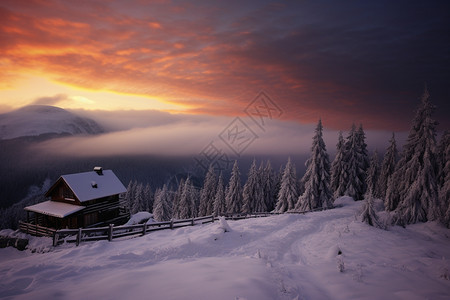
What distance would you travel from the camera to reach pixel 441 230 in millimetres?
17109

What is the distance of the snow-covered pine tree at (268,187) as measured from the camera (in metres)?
48.7

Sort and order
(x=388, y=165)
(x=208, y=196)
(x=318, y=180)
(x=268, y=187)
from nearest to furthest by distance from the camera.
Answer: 1. (x=318, y=180)
2. (x=388, y=165)
3. (x=268, y=187)
4. (x=208, y=196)

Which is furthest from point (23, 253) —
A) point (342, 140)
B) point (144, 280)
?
point (342, 140)

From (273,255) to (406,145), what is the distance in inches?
828

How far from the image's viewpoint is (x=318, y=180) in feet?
107

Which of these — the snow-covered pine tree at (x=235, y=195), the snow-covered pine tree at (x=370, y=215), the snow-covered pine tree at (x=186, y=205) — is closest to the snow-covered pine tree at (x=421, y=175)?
the snow-covered pine tree at (x=370, y=215)

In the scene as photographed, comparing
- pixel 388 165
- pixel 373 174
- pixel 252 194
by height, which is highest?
pixel 388 165

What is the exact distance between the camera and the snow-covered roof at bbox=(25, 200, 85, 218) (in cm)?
2488

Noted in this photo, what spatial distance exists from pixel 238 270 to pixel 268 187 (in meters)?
43.2

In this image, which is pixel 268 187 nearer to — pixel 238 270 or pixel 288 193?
pixel 288 193

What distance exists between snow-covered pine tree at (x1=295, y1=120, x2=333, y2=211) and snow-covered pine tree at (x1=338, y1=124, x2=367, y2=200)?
7.36 m

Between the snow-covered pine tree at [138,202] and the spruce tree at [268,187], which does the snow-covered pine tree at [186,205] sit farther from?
the snow-covered pine tree at [138,202]

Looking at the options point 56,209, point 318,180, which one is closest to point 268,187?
point 318,180

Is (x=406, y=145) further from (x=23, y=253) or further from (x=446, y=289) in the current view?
(x=23, y=253)
